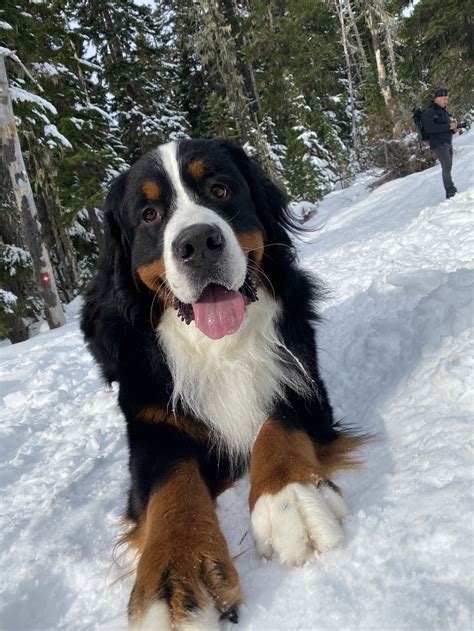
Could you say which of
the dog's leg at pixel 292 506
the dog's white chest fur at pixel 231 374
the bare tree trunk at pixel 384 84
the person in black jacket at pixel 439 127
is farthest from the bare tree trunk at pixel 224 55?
the dog's leg at pixel 292 506

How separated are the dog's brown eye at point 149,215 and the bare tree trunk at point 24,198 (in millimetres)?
8694

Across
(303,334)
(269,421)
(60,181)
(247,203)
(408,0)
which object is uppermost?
(408,0)

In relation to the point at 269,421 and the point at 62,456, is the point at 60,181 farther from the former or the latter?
the point at 269,421

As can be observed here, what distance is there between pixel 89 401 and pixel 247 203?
2.63m

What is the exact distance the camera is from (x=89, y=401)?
14.3 feet

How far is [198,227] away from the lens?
2.10m

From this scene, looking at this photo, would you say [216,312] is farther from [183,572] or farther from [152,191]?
[183,572]

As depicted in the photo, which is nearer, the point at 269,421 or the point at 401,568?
the point at 401,568

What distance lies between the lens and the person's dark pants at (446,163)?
8.96 meters

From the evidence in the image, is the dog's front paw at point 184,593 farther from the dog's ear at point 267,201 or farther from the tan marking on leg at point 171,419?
the dog's ear at point 267,201

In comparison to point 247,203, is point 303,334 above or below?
below

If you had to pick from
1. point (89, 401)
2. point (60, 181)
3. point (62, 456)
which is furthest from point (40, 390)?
point (60, 181)

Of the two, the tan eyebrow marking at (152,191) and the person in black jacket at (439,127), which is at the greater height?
the person in black jacket at (439,127)

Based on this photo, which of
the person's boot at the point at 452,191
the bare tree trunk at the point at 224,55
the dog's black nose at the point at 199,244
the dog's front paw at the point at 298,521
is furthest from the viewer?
the bare tree trunk at the point at 224,55
